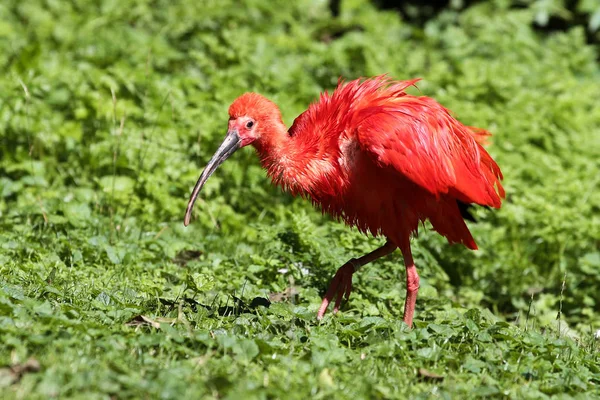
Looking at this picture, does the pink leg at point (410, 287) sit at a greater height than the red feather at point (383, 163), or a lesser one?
lesser

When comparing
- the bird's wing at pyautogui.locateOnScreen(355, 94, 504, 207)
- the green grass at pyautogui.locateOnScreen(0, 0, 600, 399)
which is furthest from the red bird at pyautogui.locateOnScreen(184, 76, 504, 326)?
the green grass at pyautogui.locateOnScreen(0, 0, 600, 399)

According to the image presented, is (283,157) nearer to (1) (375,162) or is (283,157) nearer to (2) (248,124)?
(2) (248,124)

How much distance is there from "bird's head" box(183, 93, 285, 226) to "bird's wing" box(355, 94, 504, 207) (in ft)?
1.68

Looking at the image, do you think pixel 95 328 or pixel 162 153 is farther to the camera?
pixel 162 153

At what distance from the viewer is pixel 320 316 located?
192 inches

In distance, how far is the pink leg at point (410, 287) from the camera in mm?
4924

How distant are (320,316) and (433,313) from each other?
0.82 metres

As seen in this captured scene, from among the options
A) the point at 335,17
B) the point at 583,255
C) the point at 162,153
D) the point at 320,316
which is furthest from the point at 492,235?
the point at 335,17

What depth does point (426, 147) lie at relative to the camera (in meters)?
4.82

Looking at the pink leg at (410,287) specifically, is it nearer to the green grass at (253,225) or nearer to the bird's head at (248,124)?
the green grass at (253,225)

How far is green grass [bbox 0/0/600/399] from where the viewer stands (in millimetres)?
3912

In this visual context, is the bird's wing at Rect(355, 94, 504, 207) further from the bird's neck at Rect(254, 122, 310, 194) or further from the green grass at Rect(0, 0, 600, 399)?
the green grass at Rect(0, 0, 600, 399)

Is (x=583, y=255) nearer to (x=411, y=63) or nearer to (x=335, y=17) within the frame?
(x=411, y=63)

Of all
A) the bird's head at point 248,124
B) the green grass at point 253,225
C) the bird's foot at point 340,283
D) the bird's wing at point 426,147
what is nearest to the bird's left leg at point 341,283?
the bird's foot at point 340,283
